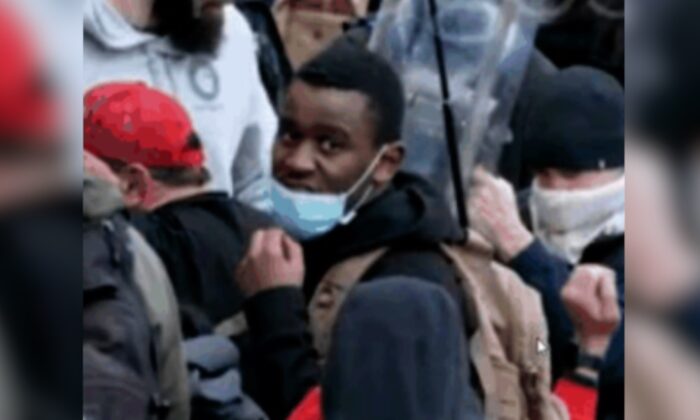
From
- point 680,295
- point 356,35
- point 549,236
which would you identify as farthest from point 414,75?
point 680,295

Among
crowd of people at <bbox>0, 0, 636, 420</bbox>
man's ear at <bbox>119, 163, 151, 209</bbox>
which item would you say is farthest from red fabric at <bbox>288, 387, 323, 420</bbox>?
man's ear at <bbox>119, 163, 151, 209</bbox>

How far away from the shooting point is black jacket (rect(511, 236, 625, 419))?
11.1 feet

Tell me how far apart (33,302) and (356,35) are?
0.89 metres

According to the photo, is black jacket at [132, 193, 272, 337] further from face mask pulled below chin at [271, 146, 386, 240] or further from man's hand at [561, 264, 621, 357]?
man's hand at [561, 264, 621, 357]

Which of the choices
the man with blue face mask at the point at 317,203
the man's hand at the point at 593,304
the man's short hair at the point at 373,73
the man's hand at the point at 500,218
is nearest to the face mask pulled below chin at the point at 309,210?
the man with blue face mask at the point at 317,203

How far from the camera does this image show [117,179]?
328 cm

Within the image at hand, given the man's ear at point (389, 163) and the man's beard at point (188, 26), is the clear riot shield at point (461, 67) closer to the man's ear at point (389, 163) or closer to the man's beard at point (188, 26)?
the man's ear at point (389, 163)

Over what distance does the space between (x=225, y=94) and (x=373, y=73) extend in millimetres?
272

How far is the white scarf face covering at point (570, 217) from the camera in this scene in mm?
3395

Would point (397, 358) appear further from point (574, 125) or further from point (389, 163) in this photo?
point (574, 125)

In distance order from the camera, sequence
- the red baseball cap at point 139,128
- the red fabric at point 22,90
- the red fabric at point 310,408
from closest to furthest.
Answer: the red fabric at point 22,90 < the red baseball cap at point 139,128 < the red fabric at point 310,408

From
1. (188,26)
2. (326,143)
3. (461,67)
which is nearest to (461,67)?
(461,67)

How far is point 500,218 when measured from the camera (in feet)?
11.2

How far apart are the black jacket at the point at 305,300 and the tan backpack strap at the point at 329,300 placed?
0.04 feet
